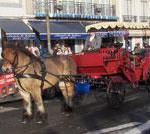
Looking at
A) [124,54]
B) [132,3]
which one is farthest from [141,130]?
[132,3]

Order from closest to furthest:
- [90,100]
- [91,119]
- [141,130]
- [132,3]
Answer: [141,130], [91,119], [90,100], [132,3]

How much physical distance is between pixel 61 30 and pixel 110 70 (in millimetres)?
18775

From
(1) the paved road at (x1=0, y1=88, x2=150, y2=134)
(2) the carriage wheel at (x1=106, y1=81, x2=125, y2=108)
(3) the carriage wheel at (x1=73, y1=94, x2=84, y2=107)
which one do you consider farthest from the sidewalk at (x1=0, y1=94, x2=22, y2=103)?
(2) the carriage wheel at (x1=106, y1=81, x2=125, y2=108)

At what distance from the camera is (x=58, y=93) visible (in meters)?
17.4

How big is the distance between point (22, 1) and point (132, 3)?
14254 millimetres

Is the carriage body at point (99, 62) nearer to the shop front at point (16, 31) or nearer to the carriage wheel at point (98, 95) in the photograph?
the carriage wheel at point (98, 95)

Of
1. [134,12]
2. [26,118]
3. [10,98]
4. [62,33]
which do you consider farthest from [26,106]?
[134,12]

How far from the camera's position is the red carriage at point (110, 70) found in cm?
1406

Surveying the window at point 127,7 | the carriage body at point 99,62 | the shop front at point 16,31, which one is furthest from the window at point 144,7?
the carriage body at point 99,62

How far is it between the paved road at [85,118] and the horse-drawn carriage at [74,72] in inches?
14.5

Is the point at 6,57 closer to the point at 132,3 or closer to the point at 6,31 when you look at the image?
the point at 6,31

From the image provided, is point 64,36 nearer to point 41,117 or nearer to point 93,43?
point 93,43

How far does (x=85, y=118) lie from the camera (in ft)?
40.7

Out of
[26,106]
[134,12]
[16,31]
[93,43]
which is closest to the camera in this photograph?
[26,106]
